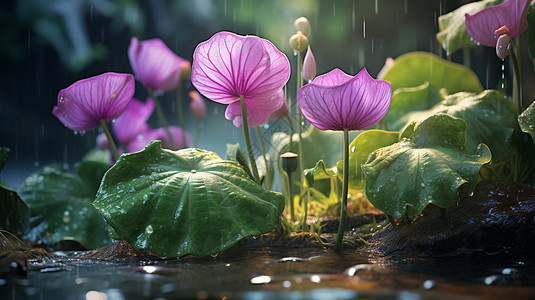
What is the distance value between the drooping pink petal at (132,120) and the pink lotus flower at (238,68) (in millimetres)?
532

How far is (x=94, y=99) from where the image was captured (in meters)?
0.86

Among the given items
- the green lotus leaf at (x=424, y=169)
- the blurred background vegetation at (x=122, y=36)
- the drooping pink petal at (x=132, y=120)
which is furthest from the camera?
the blurred background vegetation at (x=122, y=36)

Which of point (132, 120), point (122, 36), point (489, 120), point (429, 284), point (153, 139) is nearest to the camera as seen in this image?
point (429, 284)

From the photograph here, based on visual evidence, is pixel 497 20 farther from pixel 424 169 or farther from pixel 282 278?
pixel 282 278

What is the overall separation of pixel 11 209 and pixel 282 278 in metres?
0.68

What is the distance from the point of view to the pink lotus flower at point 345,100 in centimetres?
70

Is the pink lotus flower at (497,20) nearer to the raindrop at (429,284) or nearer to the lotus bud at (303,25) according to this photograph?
the lotus bud at (303,25)

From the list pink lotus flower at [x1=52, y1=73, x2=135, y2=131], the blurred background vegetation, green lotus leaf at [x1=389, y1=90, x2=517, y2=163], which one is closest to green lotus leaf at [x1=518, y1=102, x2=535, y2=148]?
green lotus leaf at [x1=389, y1=90, x2=517, y2=163]

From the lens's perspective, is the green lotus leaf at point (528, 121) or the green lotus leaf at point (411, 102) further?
the green lotus leaf at point (411, 102)

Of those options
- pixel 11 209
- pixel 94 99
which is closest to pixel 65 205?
pixel 11 209

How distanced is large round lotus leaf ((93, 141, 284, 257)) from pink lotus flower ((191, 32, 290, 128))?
0.47ft

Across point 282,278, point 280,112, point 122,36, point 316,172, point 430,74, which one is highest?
point 122,36

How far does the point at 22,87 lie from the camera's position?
9.38 feet

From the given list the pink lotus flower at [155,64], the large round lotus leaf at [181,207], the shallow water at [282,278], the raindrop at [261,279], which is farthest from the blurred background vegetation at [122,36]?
the raindrop at [261,279]
